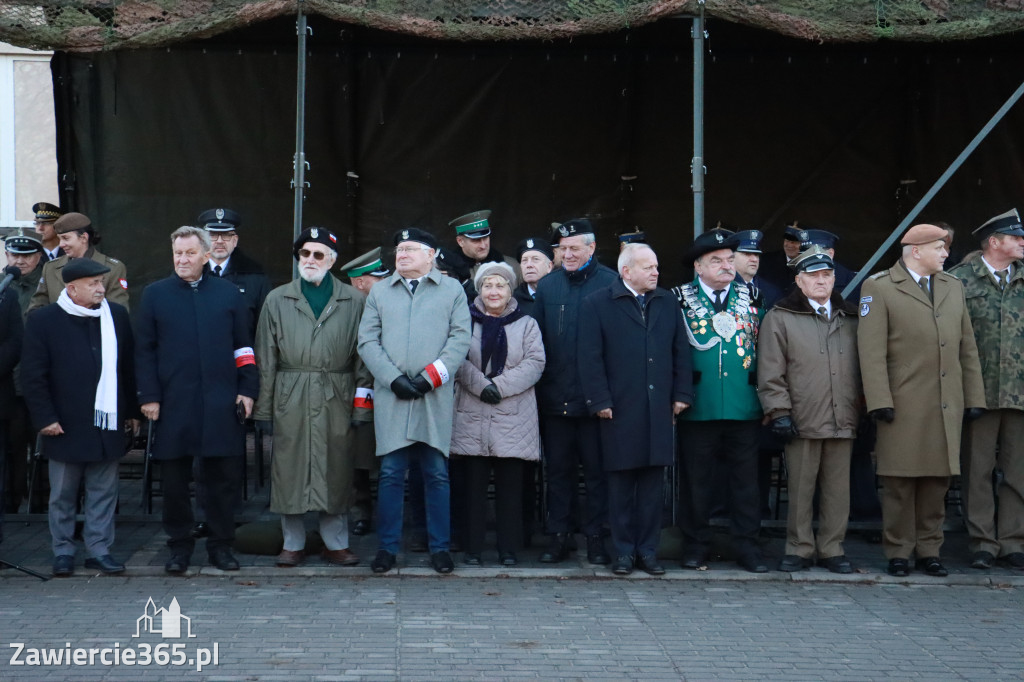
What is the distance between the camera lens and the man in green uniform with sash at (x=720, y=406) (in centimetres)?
726

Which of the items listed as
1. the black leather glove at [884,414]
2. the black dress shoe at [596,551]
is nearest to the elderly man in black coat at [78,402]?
the black dress shoe at [596,551]

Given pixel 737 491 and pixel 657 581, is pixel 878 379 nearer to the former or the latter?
pixel 737 491

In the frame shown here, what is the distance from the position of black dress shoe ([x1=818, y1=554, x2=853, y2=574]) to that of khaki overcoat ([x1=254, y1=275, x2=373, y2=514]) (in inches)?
112

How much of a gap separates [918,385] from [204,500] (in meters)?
4.20

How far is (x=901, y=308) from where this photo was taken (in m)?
7.32

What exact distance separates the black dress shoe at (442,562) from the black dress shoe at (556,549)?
612mm

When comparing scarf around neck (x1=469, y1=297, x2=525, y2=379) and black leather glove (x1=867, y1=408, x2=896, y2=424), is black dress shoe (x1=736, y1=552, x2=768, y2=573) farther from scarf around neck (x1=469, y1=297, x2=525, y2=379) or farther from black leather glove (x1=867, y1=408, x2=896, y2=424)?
scarf around neck (x1=469, y1=297, x2=525, y2=379)

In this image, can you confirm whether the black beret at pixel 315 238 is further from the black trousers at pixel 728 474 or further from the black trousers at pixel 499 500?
the black trousers at pixel 728 474

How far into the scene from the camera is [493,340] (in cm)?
739

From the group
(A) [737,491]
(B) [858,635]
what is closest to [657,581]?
(A) [737,491]

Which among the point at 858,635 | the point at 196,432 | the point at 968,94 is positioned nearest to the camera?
the point at 858,635

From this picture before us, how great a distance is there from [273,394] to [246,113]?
385cm

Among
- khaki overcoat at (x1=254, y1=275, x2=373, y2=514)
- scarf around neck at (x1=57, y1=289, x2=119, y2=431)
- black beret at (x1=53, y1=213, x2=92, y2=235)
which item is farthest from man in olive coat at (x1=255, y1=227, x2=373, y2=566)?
→ black beret at (x1=53, y1=213, x2=92, y2=235)

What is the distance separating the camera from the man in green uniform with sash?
7.26 meters
